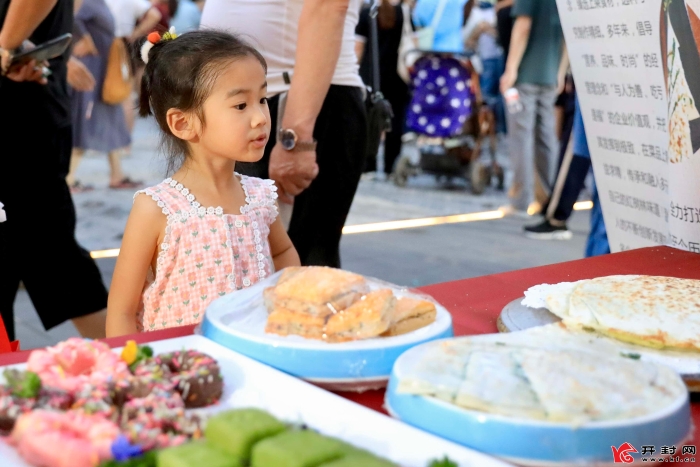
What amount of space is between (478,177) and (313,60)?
17.4ft

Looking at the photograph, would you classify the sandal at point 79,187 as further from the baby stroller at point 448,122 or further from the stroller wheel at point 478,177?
the stroller wheel at point 478,177

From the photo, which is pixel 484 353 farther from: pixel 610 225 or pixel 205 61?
pixel 610 225

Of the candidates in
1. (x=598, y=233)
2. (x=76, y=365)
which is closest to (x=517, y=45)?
(x=598, y=233)

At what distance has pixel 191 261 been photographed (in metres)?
1.67

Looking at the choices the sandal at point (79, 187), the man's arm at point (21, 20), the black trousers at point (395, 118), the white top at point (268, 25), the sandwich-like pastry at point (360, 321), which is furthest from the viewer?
the black trousers at point (395, 118)

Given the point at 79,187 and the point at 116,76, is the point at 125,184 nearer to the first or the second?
the point at 79,187

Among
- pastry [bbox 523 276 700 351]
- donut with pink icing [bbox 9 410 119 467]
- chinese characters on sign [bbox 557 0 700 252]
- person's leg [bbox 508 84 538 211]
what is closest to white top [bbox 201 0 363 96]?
chinese characters on sign [bbox 557 0 700 252]

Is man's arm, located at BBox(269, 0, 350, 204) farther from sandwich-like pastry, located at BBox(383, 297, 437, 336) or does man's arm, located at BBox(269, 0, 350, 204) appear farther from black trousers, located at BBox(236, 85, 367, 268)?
sandwich-like pastry, located at BBox(383, 297, 437, 336)

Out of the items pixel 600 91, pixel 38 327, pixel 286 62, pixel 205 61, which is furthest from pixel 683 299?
pixel 38 327

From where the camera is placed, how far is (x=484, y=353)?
875 millimetres

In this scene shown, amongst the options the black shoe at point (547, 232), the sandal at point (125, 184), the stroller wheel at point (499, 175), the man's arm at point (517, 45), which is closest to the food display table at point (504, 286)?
the black shoe at point (547, 232)

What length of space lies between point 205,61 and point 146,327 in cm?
57

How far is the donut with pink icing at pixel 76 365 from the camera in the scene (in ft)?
2.76

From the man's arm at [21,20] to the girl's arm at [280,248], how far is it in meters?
1.04
